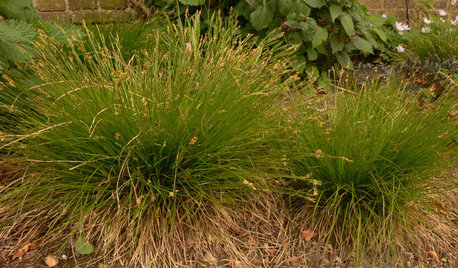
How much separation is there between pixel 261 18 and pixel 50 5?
174cm

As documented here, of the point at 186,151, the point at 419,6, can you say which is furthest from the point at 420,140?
the point at 419,6

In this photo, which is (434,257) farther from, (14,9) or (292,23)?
(14,9)

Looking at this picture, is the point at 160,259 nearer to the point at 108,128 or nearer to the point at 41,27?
the point at 108,128

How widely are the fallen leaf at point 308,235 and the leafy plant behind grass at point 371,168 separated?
0.10 ft

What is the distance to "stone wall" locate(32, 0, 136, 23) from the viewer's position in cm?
305

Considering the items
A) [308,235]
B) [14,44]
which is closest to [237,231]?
[308,235]

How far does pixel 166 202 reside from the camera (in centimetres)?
181

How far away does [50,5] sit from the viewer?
3088 millimetres

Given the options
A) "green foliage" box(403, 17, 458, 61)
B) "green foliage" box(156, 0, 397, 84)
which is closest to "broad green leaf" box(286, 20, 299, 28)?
"green foliage" box(156, 0, 397, 84)

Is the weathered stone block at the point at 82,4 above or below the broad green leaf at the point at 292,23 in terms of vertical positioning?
below

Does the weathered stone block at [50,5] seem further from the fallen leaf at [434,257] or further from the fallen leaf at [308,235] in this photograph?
the fallen leaf at [434,257]

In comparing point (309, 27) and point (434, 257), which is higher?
point (309, 27)

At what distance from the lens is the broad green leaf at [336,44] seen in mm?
3334

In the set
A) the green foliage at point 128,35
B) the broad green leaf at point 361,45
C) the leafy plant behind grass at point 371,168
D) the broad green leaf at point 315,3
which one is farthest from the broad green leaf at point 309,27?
the leafy plant behind grass at point 371,168
